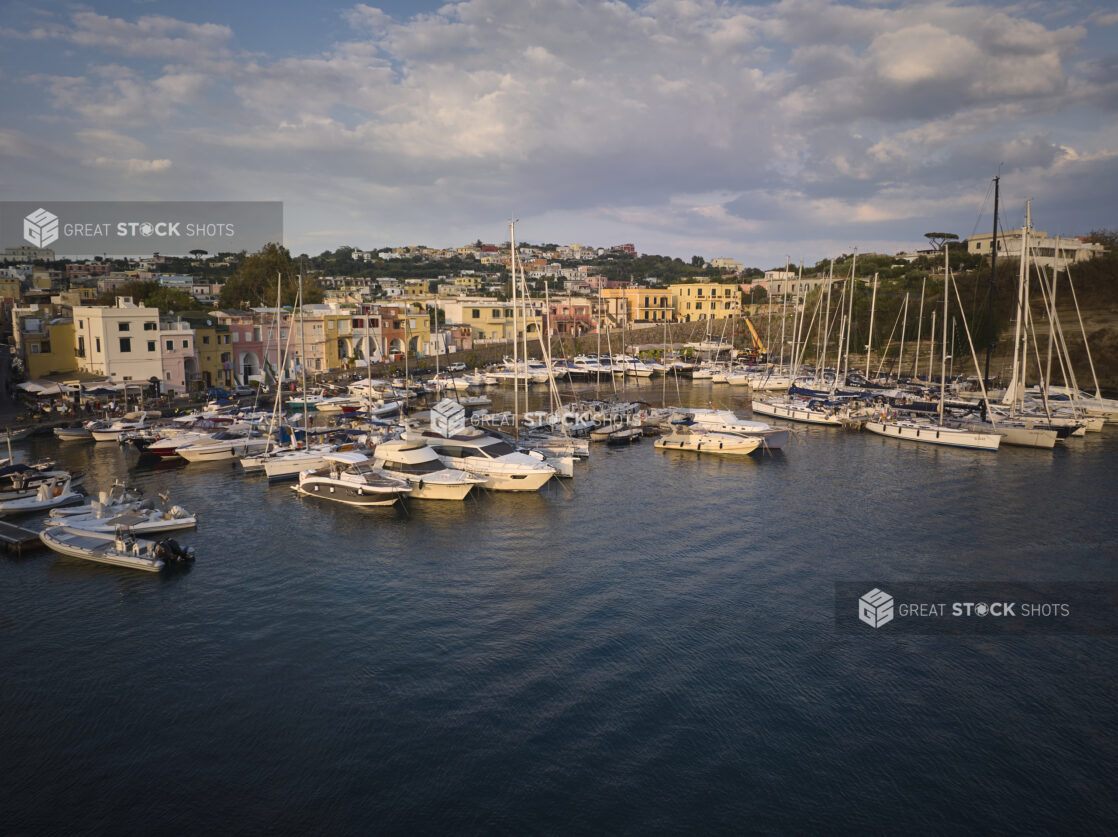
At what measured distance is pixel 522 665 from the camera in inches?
601

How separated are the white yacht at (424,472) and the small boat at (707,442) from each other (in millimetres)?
13476

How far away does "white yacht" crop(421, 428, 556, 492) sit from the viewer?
28516 mm

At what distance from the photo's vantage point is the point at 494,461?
28953 millimetres

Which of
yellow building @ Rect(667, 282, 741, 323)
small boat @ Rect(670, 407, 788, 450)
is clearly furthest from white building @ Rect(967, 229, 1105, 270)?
→ small boat @ Rect(670, 407, 788, 450)

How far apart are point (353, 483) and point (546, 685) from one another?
1537 cm

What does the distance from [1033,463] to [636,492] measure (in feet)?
69.2

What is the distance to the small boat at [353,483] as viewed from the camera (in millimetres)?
26891

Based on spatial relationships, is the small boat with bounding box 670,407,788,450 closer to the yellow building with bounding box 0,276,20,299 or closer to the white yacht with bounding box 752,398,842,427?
the white yacht with bounding box 752,398,842,427

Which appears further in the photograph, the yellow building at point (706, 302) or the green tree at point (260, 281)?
the yellow building at point (706, 302)

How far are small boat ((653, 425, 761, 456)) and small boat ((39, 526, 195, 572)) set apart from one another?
24.7m

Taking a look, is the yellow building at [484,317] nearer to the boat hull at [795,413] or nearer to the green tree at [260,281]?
the green tree at [260,281]

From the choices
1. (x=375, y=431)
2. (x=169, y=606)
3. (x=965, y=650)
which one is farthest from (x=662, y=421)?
(x=169, y=606)

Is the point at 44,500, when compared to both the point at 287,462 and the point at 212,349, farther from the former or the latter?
the point at 212,349

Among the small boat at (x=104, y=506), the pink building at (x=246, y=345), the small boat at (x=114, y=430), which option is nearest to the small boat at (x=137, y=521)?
the small boat at (x=104, y=506)
